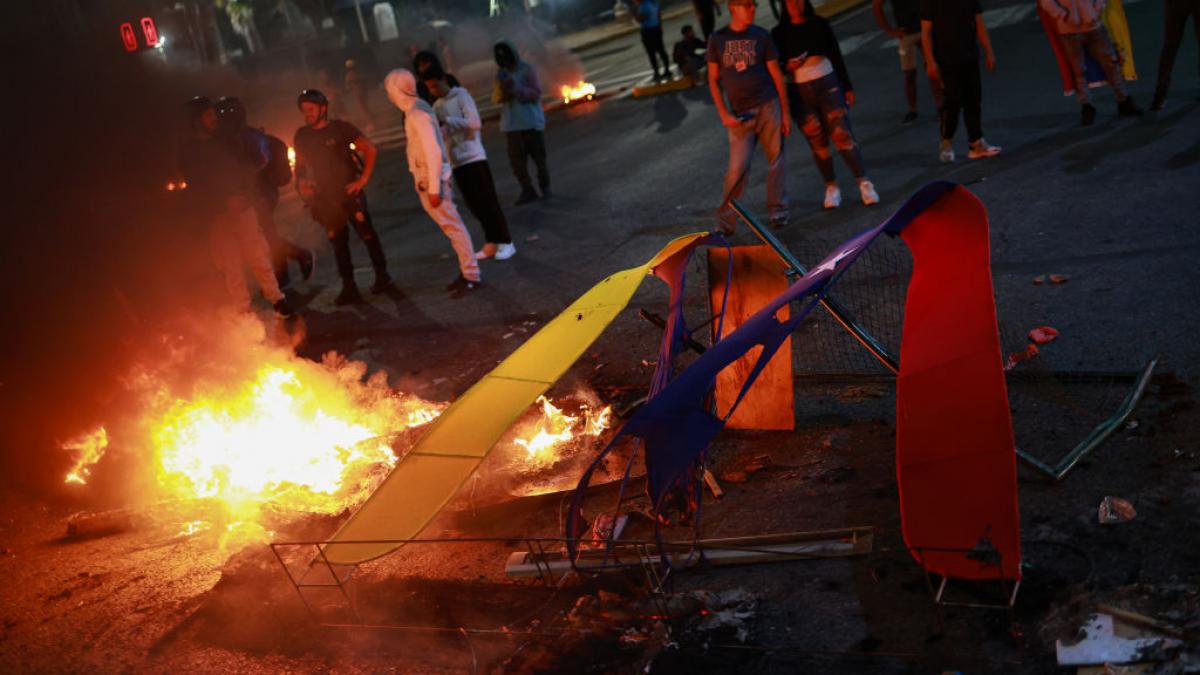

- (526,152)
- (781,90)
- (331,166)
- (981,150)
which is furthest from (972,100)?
(331,166)

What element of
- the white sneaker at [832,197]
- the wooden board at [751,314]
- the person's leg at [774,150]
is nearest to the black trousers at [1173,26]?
the white sneaker at [832,197]

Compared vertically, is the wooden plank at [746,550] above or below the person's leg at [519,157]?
below

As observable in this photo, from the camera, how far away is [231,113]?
9.96 m

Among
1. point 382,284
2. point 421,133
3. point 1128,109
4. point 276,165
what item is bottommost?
point 382,284

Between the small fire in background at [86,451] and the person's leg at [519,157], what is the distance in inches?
240

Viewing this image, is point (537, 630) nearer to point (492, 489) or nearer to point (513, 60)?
point (492, 489)

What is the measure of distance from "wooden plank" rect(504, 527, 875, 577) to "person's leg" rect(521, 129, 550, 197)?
805 centimetres

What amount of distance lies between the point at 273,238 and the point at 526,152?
→ 315cm

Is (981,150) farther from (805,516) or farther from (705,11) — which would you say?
(705,11)

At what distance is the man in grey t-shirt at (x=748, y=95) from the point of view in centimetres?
852

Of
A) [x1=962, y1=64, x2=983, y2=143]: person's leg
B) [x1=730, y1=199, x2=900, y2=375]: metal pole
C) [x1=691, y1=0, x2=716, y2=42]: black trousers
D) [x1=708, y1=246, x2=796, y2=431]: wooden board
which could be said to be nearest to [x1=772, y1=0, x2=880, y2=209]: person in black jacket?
[x1=962, y1=64, x2=983, y2=143]: person's leg

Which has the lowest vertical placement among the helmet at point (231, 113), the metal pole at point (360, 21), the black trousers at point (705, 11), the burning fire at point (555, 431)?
the burning fire at point (555, 431)

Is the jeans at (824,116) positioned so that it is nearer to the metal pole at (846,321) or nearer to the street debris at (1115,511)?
the metal pole at (846,321)

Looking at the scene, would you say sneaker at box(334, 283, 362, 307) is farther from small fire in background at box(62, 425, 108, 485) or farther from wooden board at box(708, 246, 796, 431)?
wooden board at box(708, 246, 796, 431)
